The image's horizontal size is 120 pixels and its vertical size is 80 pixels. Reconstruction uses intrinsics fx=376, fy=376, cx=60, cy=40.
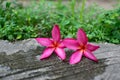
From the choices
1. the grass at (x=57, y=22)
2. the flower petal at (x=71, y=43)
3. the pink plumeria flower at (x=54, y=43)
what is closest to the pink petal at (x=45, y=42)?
the pink plumeria flower at (x=54, y=43)

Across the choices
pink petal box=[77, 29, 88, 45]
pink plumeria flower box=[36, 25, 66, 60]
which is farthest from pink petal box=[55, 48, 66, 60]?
pink petal box=[77, 29, 88, 45]

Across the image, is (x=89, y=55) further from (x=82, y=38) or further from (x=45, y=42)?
(x=45, y=42)

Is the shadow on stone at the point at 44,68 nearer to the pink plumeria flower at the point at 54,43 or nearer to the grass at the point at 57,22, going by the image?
the pink plumeria flower at the point at 54,43

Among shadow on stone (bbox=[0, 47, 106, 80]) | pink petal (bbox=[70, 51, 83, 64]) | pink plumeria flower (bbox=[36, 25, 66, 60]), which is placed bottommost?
shadow on stone (bbox=[0, 47, 106, 80])

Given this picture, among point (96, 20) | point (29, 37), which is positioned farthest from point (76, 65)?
point (96, 20)

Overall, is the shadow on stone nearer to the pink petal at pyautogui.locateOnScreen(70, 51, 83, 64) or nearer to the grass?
the pink petal at pyautogui.locateOnScreen(70, 51, 83, 64)

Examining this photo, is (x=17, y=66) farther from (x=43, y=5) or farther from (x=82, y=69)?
(x=43, y=5)

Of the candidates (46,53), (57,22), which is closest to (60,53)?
(46,53)
